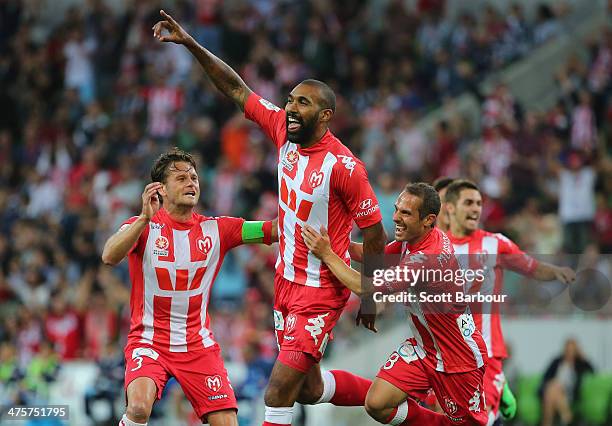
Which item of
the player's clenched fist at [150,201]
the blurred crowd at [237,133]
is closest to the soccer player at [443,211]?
the player's clenched fist at [150,201]

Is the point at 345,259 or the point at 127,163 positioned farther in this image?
the point at 127,163

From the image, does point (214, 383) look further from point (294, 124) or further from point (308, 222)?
point (294, 124)

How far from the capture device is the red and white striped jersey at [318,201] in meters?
8.70

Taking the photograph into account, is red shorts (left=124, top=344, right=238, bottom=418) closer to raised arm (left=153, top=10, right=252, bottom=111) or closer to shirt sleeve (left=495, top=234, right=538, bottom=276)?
raised arm (left=153, top=10, right=252, bottom=111)

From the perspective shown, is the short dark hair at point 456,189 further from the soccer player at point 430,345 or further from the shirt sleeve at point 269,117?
the shirt sleeve at point 269,117

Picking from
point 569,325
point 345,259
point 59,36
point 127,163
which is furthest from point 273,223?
point 59,36

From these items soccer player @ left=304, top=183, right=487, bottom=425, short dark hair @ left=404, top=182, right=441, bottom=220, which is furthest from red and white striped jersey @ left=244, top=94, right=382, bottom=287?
short dark hair @ left=404, top=182, right=441, bottom=220

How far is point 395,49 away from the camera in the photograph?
20469mm

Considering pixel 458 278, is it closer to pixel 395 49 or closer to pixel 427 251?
pixel 427 251

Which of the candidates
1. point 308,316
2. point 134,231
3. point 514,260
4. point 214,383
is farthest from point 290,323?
point 514,260

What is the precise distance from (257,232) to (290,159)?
699mm

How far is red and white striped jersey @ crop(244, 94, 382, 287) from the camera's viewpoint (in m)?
8.70

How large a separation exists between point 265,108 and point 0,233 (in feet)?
36.4

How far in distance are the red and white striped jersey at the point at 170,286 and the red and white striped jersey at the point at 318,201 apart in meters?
0.64
